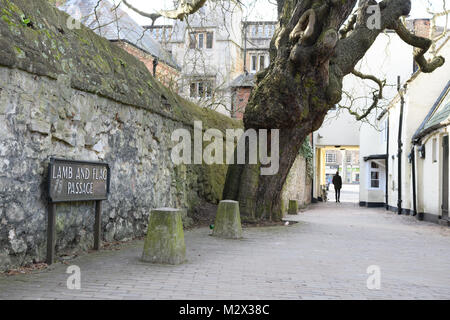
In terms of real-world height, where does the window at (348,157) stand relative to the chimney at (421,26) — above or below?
below

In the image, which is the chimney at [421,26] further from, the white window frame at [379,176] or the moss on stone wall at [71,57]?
the moss on stone wall at [71,57]

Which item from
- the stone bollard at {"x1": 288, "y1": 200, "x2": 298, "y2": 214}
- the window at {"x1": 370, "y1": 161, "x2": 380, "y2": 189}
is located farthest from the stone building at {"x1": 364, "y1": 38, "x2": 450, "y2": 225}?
the stone bollard at {"x1": 288, "y1": 200, "x2": 298, "y2": 214}

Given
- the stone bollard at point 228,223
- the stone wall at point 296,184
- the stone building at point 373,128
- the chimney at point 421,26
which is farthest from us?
the chimney at point 421,26

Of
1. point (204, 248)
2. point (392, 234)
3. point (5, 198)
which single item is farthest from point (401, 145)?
point (5, 198)

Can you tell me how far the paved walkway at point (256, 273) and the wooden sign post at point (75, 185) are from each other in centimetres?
42

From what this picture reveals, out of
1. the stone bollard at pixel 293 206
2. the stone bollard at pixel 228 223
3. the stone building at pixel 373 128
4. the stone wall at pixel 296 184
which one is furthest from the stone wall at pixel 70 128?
the stone building at pixel 373 128

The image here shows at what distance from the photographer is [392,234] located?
12477 mm

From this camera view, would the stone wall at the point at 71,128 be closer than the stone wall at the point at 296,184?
Yes

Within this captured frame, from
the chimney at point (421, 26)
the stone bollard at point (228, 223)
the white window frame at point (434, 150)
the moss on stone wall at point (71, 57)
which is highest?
the chimney at point (421, 26)

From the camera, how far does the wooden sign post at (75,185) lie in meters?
6.07

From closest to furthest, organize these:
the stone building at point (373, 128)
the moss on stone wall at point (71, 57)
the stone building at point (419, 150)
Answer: the moss on stone wall at point (71, 57) < the stone building at point (419, 150) < the stone building at point (373, 128)
